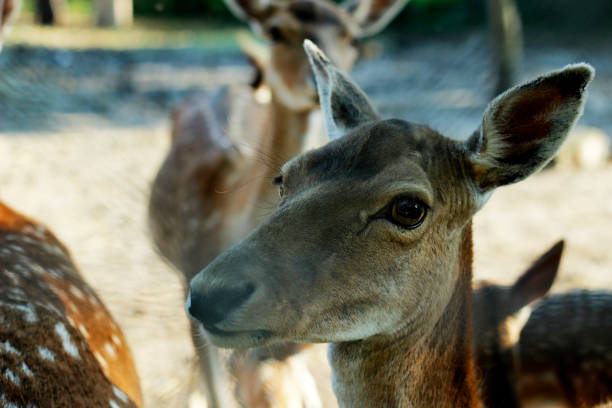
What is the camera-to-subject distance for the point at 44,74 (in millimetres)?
7566

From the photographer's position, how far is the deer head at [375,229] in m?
1.57

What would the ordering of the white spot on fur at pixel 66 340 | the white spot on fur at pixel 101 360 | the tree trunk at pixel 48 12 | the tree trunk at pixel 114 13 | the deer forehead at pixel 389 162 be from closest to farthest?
the deer forehead at pixel 389 162, the white spot on fur at pixel 66 340, the white spot on fur at pixel 101 360, the tree trunk at pixel 114 13, the tree trunk at pixel 48 12

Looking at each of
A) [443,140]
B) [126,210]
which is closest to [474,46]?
[126,210]

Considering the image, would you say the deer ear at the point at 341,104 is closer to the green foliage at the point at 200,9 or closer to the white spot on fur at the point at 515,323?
the white spot on fur at the point at 515,323

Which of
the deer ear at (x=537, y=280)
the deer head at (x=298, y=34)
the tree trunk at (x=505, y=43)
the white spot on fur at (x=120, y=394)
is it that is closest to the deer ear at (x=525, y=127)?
the deer ear at (x=537, y=280)

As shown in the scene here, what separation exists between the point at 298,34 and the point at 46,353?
2493 millimetres

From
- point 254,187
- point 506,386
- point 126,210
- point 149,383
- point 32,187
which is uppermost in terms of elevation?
point 506,386

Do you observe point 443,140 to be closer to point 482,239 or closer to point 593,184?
point 482,239

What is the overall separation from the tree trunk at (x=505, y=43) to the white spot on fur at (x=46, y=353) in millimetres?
5677

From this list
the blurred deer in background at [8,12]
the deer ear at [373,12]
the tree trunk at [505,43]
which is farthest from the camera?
the tree trunk at [505,43]

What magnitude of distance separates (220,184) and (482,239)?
2.41 m

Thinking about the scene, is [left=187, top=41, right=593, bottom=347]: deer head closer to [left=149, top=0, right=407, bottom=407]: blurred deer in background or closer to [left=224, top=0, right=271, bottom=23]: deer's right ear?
[left=149, top=0, right=407, bottom=407]: blurred deer in background

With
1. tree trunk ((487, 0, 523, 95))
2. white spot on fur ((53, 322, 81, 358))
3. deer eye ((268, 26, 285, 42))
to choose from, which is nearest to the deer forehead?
white spot on fur ((53, 322, 81, 358))

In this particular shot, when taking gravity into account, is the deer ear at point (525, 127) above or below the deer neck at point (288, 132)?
above
